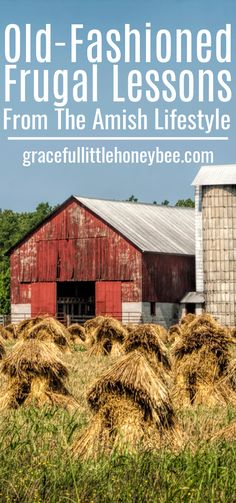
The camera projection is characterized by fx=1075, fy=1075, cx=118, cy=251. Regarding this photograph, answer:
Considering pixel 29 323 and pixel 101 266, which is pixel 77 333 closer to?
pixel 29 323

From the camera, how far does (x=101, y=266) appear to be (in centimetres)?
6388

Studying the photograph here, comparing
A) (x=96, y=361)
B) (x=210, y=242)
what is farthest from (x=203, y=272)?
(x=96, y=361)

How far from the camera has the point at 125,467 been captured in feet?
33.3

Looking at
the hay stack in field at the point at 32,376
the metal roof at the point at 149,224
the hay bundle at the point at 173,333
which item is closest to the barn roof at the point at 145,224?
the metal roof at the point at 149,224

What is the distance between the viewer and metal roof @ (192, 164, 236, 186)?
206ft

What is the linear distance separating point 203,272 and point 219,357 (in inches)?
1725

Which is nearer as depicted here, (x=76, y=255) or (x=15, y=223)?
(x=76, y=255)

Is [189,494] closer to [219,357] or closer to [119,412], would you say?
[119,412]

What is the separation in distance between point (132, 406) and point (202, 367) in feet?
19.6

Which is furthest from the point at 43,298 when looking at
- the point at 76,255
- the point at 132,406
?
the point at 132,406

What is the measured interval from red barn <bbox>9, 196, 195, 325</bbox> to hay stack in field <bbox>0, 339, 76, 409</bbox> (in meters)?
44.6

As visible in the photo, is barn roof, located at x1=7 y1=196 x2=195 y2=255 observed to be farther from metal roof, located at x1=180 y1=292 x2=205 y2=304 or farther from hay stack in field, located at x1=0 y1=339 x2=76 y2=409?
hay stack in field, located at x1=0 y1=339 x2=76 y2=409

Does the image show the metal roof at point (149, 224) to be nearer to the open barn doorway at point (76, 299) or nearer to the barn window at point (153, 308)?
the barn window at point (153, 308)

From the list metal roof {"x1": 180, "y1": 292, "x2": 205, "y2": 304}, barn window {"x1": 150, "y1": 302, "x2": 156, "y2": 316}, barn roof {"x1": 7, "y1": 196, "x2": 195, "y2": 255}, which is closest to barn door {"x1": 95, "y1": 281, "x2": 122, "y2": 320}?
barn window {"x1": 150, "y1": 302, "x2": 156, "y2": 316}
